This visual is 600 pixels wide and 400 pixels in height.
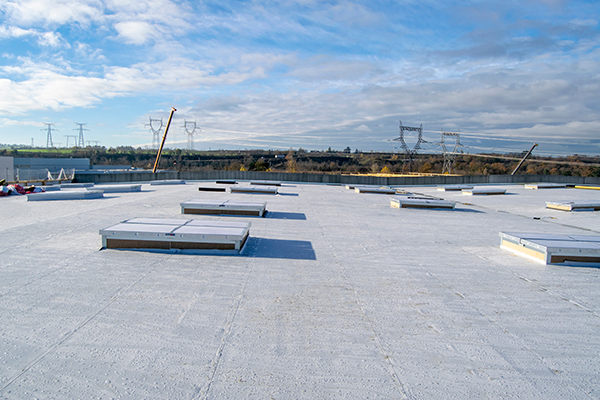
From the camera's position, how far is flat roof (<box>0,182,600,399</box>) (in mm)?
3287

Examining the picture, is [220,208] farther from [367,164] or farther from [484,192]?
[367,164]

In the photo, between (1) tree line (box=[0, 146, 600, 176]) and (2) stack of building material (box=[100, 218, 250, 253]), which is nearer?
(2) stack of building material (box=[100, 218, 250, 253])

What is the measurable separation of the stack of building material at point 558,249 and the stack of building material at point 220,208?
8.46 m

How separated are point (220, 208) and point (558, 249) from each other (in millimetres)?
10067

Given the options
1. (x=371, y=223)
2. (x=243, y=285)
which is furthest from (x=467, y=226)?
(x=243, y=285)

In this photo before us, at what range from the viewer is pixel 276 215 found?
13742 millimetres

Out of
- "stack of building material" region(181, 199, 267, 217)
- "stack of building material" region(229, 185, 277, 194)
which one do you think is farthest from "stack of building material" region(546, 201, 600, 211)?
"stack of building material" region(181, 199, 267, 217)

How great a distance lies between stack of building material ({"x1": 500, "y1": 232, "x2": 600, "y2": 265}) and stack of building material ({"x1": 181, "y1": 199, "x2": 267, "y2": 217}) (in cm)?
846

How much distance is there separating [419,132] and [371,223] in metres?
78.7

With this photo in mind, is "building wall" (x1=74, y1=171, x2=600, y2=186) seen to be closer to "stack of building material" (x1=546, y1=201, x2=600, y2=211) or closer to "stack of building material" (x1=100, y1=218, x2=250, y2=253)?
"stack of building material" (x1=546, y1=201, x2=600, y2=211)

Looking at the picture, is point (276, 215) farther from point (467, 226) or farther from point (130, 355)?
point (130, 355)

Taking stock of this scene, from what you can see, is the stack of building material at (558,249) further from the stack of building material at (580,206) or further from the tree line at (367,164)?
the tree line at (367,164)

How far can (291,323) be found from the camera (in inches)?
176

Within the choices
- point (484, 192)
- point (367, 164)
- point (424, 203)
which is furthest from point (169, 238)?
point (367, 164)
